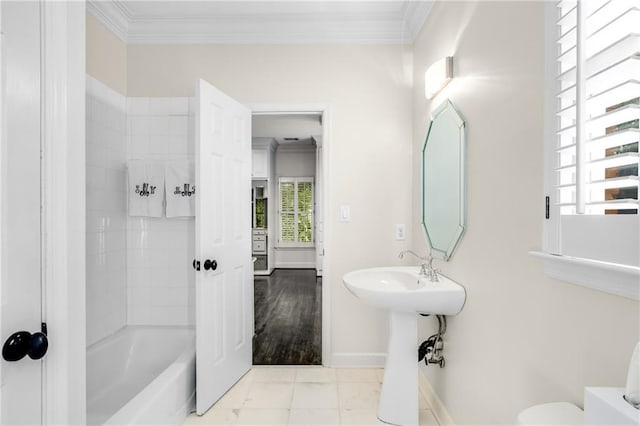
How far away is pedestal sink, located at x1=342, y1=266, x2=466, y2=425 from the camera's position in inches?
67.4

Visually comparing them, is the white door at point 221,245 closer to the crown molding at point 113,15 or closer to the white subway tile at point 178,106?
the white subway tile at point 178,106

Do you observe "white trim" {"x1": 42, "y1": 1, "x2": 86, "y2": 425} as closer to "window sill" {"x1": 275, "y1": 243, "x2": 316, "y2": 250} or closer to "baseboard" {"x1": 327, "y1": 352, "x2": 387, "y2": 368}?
"baseboard" {"x1": 327, "y1": 352, "x2": 387, "y2": 368}

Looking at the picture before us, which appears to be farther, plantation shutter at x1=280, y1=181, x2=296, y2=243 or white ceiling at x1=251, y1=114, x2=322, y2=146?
plantation shutter at x1=280, y1=181, x2=296, y2=243

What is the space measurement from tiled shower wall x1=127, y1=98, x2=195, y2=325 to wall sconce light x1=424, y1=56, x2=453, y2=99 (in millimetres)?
1788

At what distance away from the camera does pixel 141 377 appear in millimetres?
2391

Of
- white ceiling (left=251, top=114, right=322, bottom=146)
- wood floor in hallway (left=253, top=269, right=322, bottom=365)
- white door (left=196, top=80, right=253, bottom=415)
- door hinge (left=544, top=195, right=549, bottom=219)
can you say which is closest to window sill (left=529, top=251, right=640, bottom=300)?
door hinge (left=544, top=195, right=549, bottom=219)

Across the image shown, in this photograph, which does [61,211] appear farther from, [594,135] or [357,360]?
[357,360]

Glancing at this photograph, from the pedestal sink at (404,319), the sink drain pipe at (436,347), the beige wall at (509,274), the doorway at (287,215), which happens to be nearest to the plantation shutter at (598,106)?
the beige wall at (509,274)

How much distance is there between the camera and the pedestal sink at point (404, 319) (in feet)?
5.61

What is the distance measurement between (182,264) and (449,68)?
2.31 metres

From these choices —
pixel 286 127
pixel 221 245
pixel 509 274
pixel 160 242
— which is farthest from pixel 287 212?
pixel 509 274

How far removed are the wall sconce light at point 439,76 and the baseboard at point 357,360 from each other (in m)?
1.96

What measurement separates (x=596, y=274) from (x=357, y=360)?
208cm

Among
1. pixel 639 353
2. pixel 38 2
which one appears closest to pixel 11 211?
pixel 38 2
